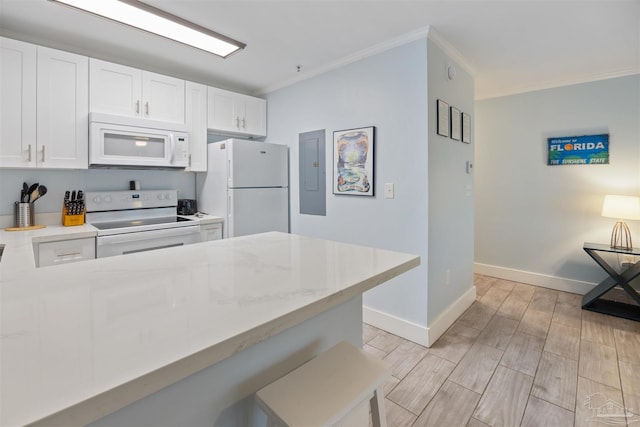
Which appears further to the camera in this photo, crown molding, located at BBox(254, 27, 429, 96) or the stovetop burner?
the stovetop burner

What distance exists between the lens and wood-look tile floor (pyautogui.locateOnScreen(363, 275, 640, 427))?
1.68 meters

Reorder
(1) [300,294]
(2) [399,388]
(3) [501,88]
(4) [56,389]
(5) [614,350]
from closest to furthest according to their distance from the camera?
(4) [56,389] < (1) [300,294] < (2) [399,388] < (5) [614,350] < (3) [501,88]

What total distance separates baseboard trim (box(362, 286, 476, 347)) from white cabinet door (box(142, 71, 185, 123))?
2.54 meters

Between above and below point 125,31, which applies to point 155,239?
below

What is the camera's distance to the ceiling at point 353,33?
6.56 feet

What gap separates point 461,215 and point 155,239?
2.78m

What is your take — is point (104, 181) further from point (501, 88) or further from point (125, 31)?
point (501, 88)

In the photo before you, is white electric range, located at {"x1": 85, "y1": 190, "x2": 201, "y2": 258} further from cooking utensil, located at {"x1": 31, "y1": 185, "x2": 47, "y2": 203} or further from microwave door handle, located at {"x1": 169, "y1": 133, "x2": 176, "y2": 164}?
microwave door handle, located at {"x1": 169, "y1": 133, "x2": 176, "y2": 164}

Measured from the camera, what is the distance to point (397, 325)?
2.57m

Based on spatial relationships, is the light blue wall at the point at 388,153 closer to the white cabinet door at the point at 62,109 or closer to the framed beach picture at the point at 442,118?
the framed beach picture at the point at 442,118

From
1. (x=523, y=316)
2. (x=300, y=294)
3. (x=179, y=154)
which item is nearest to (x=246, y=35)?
(x=179, y=154)

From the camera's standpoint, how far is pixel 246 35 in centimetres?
236

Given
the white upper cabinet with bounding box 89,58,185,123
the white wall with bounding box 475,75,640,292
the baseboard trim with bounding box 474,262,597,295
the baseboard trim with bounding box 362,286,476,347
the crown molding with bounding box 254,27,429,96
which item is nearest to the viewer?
the crown molding with bounding box 254,27,429,96

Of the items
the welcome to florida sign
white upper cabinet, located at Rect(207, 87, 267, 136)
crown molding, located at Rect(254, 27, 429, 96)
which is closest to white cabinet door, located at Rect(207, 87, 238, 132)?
white upper cabinet, located at Rect(207, 87, 267, 136)
